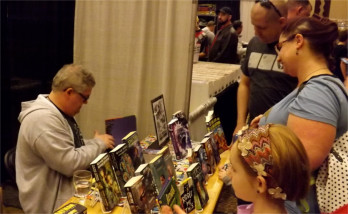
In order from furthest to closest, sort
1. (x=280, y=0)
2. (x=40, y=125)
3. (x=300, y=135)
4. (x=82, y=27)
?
(x=82, y=27)
(x=280, y=0)
(x=40, y=125)
(x=300, y=135)

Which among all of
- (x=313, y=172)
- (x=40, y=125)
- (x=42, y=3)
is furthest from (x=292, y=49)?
(x=42, y=3)

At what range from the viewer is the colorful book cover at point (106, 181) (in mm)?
1749

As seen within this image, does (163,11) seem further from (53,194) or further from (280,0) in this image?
(53,194)

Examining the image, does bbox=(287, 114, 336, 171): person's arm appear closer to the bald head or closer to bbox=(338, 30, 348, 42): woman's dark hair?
the bald head

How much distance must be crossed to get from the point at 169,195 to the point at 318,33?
91 cm

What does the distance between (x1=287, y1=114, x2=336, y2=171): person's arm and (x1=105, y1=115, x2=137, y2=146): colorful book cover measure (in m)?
1.24

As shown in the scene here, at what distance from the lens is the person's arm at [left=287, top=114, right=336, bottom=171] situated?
157cm

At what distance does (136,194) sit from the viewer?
5.45 ft

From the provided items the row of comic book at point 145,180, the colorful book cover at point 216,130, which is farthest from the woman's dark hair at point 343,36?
the row of comic book at point 145,180

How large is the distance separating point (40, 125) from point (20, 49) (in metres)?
1.87

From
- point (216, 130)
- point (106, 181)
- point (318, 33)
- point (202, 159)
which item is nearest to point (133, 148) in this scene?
point (106, 181)

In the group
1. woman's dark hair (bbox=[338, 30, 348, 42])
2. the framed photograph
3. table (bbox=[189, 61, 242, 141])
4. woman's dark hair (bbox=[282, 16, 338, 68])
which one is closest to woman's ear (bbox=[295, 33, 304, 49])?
woman's dark hair (bbox=[282, 16, 338, 68])

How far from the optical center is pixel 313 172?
1.72 meters

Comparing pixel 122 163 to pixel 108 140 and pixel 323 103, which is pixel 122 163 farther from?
pixel 323 103
